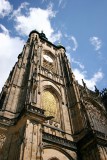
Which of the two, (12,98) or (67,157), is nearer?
(67,157)

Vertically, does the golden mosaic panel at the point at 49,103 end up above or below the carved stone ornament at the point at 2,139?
above

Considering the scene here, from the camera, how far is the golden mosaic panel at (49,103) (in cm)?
1694

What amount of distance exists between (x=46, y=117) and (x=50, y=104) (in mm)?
4869

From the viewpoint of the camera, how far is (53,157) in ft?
41.5

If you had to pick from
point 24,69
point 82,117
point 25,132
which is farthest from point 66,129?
point 24,69

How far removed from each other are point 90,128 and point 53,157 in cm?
368

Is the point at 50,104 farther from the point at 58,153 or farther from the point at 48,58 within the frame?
the point at 48,58

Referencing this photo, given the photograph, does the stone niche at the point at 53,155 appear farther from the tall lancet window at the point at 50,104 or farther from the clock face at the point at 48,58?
the clock face at the point at 48,58

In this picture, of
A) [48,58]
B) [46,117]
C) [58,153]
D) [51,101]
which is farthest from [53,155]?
[48,58]

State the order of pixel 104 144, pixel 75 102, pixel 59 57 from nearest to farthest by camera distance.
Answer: pixel 104 144
pixel 75 102
pixel 59 57

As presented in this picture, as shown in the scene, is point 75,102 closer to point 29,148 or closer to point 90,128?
point 90,128

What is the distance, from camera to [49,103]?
58.2 ft

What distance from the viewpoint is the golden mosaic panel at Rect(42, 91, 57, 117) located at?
16938 millimetres

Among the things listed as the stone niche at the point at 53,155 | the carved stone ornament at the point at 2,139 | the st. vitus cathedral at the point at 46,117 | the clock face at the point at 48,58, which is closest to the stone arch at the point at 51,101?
the st. vitus cathedral at the point at 46,117
